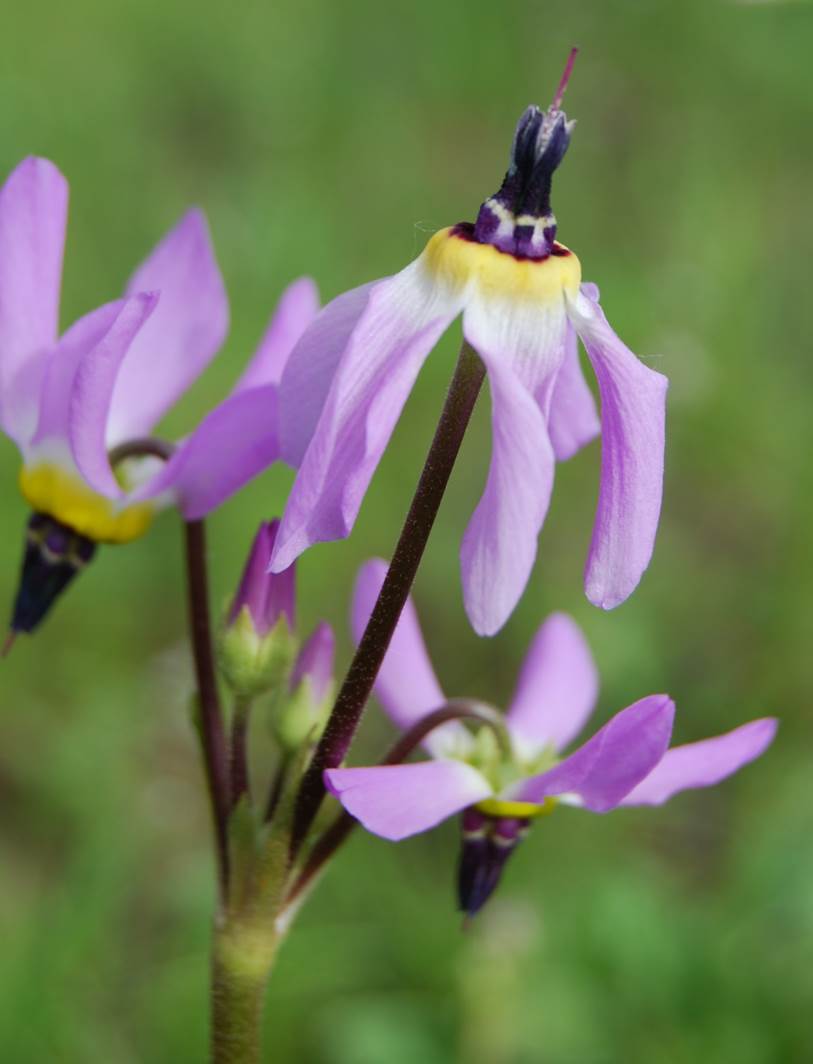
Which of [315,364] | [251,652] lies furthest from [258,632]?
[315,364]

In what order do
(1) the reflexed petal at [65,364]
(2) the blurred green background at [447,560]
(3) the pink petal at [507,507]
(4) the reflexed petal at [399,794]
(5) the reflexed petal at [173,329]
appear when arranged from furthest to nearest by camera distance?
(2) the blurred green background at [447,560]
(5) the reflexed petal at [173,329]
(1) the reflexed petal at [65,364]
(4) the reflexed petal at [399,794]
(3) the pink petal at [507,507]

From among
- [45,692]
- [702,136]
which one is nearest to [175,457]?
[45,692]

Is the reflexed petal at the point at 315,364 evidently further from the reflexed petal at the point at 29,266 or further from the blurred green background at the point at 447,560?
the blurred green background at the point at 447,560

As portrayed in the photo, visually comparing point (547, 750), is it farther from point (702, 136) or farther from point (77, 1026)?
point (702, 136)

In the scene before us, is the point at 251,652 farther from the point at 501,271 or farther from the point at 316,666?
the point at 501,271

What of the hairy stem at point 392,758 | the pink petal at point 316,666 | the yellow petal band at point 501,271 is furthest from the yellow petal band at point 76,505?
the yellow petal band at point 501,271

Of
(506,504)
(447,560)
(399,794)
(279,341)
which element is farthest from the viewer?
(447,560)

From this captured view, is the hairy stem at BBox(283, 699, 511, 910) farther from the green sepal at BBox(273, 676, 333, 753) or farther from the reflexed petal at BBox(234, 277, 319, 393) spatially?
the reflexed petal at BBox(234, 277, 319, 393)
